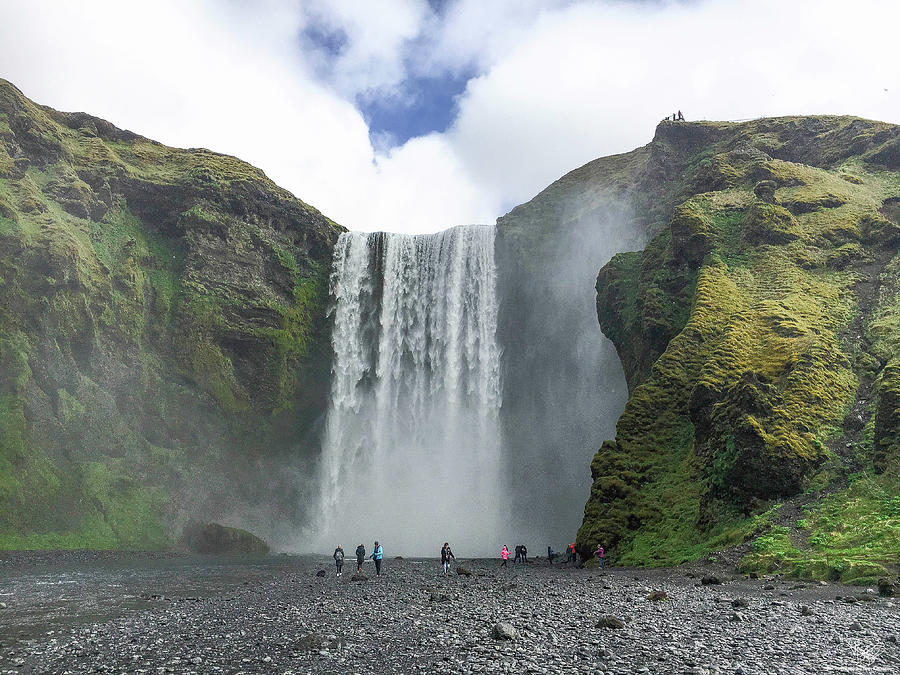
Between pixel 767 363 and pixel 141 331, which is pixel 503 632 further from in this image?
pixel 141 331

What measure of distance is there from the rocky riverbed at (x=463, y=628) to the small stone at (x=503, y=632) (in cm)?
3

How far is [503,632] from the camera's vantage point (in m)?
11.1

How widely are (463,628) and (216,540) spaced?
3840cm

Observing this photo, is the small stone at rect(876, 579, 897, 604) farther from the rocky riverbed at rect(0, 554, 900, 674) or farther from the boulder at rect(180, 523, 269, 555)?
the boulder at rect(180, 523, 269, 555)

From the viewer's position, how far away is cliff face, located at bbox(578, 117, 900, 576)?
933 inches

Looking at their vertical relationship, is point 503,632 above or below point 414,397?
below

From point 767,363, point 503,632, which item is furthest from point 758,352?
point 503,632

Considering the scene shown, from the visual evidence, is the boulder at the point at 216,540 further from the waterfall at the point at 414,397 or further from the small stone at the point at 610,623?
the small stone at the point at 610,623

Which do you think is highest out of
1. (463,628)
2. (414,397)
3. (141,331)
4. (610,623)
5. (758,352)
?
(141,331)

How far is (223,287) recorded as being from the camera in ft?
194

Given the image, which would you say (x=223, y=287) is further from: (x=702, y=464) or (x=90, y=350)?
(x=702, y=464)

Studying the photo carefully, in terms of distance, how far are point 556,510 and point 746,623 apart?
41.9 metres

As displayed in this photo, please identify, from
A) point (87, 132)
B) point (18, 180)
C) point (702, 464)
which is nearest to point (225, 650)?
point (702, 464)

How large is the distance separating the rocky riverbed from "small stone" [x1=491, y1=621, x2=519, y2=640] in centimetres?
3
